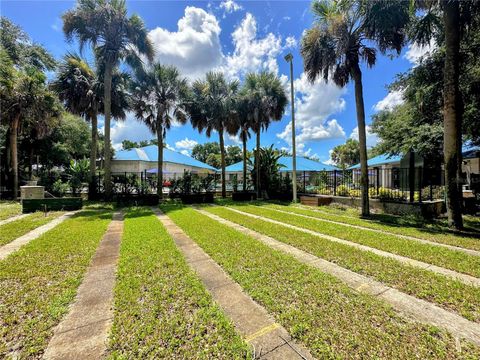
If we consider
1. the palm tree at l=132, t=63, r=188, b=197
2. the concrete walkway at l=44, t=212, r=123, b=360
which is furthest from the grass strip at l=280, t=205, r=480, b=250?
the palm tree at l=132, t=63, r=188, b=197

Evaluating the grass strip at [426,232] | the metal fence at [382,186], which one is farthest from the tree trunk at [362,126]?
the grass strip at [426,232]

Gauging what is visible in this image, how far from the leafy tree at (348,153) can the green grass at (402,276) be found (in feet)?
144

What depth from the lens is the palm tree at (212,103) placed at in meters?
16.5

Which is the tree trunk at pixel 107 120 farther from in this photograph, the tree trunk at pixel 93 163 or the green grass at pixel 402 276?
the green grass at pixel 402 276

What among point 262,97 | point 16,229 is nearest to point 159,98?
point 262,97

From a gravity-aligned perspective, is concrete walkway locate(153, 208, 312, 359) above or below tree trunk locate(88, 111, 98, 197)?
below

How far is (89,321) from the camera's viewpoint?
248cm

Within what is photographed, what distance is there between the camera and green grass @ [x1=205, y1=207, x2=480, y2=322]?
281 centimetres

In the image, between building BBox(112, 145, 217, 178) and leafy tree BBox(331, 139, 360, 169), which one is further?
leafy tree BBox(331, 139, 360, 169)

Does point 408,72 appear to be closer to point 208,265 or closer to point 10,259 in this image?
point 208,265

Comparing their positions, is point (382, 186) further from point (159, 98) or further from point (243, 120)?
point (159, 98)

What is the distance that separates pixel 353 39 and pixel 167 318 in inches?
452

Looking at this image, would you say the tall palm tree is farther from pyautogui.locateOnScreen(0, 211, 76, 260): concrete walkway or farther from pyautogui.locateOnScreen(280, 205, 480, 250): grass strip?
pyautogui.locateOnScreen(0, 211, 76, 260): concrete walkway

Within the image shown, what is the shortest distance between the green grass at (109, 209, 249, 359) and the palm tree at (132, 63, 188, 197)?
12.5 meters
